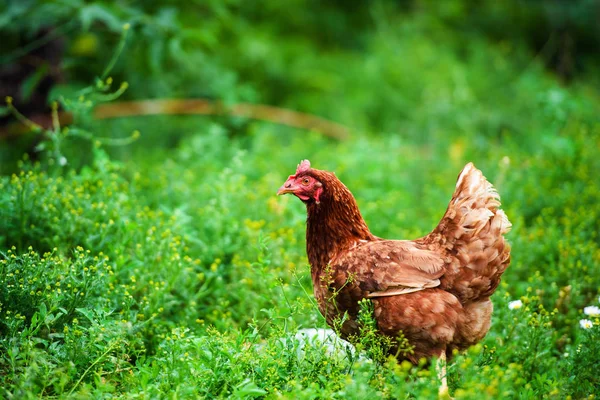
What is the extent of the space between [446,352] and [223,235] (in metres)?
1.99

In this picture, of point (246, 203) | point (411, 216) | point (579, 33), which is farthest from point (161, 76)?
point (579, 33)

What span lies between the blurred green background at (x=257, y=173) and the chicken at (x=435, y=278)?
0.68 ft

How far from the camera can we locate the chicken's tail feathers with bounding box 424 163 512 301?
3396 mm

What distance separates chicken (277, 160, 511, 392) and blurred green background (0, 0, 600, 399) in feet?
0.68

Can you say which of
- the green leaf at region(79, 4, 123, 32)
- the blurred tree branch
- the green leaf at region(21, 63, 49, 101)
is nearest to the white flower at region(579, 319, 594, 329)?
the green leaf at region(79, 4, 123, 32)

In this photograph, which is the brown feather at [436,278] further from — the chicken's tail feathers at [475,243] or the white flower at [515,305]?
the white flower at [515,305]

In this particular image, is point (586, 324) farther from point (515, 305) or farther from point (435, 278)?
point (435, 278)

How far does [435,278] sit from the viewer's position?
3.42m

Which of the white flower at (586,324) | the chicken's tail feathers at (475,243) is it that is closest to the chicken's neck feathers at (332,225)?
the chicken's tail feathers at (475,243)

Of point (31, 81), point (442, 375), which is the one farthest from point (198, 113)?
point (442, 375)

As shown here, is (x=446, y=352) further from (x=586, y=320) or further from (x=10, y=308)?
(x=10, y=308)

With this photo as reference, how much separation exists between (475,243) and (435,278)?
0.30m

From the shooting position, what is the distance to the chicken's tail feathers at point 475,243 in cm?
340

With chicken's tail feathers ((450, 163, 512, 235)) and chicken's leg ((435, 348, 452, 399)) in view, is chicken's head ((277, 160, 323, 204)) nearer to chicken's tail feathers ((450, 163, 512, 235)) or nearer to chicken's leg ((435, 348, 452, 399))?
chicken's tail feathers ((450, 163, 512, 235))
